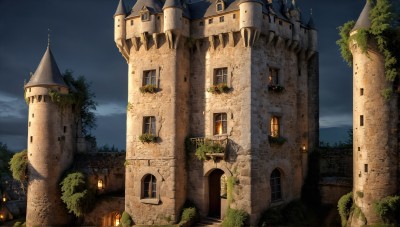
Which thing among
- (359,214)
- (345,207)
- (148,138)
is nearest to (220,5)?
(148,138)

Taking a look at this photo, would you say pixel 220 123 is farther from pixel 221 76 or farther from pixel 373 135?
pixel 373 135

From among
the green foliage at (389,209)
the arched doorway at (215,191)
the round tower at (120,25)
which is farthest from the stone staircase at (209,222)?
the round tower at (120,25)

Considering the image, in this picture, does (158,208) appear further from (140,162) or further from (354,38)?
(354,38)

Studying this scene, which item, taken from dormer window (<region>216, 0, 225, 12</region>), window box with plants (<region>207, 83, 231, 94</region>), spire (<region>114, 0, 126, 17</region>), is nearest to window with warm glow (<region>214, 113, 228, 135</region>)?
window box with plants (<region>207, 83, 231, 94</region>)

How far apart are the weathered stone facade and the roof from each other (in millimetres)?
7475

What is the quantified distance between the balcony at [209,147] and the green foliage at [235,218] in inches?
150

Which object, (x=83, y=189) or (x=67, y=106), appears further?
(x=67, y=106)

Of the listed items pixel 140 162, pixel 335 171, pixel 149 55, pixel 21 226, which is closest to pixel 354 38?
pixel 335 171

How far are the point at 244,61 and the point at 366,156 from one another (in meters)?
9.91

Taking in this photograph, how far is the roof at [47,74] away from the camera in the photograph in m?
34.6

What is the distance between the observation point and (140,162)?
29.9m

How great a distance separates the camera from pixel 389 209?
23.9 m

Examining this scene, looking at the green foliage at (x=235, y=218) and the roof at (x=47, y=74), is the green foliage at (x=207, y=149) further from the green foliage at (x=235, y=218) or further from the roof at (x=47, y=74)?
the roof at (x=47, y=74)

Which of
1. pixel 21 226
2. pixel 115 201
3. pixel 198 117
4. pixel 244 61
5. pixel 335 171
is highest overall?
pixel 244 61
